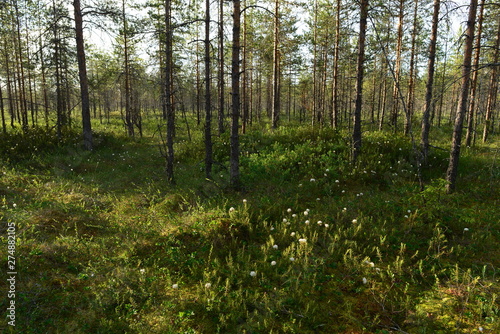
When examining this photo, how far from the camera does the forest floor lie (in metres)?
3.60

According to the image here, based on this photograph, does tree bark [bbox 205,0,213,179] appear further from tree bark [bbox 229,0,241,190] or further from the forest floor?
tree bark [bbox 229,0,241,190]

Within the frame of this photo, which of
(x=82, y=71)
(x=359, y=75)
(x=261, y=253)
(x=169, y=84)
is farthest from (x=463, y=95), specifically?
(x=82, y=71)

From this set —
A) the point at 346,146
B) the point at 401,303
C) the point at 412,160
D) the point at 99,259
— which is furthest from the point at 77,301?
the point at 412,160

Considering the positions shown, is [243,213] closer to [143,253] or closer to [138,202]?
[143,253]

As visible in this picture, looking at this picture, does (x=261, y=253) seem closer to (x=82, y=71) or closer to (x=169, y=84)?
(x=169, y=84)

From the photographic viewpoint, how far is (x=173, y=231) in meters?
5.59

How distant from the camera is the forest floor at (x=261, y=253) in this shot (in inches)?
142

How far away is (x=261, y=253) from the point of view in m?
5.04

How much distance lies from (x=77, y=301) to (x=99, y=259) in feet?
3.58

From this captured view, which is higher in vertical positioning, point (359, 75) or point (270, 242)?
point (359, 75)

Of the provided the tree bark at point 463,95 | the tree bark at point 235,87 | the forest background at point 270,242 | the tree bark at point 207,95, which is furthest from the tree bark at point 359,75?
the tree bark at point 207,95

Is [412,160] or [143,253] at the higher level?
[412,160]

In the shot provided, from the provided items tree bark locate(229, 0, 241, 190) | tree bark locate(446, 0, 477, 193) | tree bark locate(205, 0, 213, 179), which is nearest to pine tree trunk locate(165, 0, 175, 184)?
tree bark locate(205, 0, 213, 179)

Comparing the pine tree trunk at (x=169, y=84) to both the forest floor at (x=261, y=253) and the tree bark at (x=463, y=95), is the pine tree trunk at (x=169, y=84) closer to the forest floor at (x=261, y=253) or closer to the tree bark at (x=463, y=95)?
the forest floor at (x=261, y=253)
